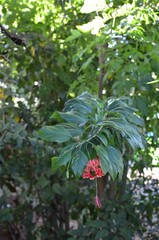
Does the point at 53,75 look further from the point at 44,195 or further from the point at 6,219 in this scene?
the point at 6,219

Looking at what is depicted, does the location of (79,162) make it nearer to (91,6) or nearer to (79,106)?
(79,106)

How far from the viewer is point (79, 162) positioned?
4.42ft

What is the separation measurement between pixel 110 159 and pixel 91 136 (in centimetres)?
10

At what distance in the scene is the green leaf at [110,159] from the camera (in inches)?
53.1

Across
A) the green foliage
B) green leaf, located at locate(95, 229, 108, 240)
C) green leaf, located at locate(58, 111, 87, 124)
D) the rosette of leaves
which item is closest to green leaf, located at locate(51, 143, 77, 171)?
the rosette of leaves

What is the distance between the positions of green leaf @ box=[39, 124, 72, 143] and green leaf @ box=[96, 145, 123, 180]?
10cm

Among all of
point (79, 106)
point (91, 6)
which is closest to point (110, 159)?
point (79, 106)

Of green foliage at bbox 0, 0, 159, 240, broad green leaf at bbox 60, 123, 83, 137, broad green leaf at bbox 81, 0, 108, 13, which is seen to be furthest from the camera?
green foliage at bbox 0, 0, 159, 240

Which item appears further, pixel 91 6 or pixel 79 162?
pixel 91 6

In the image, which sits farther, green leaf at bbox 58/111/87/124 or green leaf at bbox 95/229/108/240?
green leaf at bbox 95/229/108/240

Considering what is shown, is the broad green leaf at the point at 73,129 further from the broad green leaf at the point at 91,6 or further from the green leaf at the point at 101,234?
the green leaf at the point at 101,234

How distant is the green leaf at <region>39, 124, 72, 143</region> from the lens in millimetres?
1387

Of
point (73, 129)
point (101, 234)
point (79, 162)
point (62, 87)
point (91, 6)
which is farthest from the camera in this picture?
point (62, 87)

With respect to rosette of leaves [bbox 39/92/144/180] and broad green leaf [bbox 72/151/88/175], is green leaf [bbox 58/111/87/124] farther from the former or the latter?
broad green leaf [bbox 72/151/88/175]
